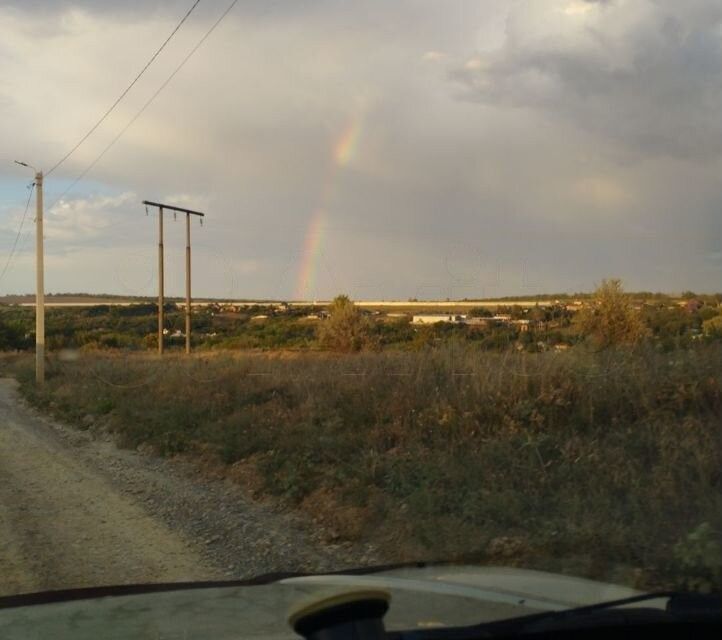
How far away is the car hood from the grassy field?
1630mm

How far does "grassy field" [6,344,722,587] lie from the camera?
591 centimetres

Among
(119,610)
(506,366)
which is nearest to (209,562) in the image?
(119,610)

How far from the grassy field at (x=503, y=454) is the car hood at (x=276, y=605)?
5.35 feet

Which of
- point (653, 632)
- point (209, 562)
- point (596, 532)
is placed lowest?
point (209, 562)

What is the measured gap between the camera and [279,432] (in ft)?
37.1

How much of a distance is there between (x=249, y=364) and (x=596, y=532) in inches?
581

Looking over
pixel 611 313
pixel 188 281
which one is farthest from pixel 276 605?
pixel 188 281

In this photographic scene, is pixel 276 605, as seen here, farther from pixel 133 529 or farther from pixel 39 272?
pixel 39 272

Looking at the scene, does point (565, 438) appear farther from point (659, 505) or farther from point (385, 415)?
point (385, 415)

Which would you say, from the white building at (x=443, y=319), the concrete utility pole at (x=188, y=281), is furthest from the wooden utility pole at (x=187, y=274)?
the white building at (x=443, y=319)

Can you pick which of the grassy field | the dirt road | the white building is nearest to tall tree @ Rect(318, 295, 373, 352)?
the white building

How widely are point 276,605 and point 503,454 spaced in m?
4.63

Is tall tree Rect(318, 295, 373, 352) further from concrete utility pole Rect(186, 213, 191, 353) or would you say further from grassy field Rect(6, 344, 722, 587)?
grassy field Rect(6, 344, 722, 587)

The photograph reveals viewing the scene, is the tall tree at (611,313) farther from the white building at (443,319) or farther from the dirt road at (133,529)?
the dirt road at (133,529)
